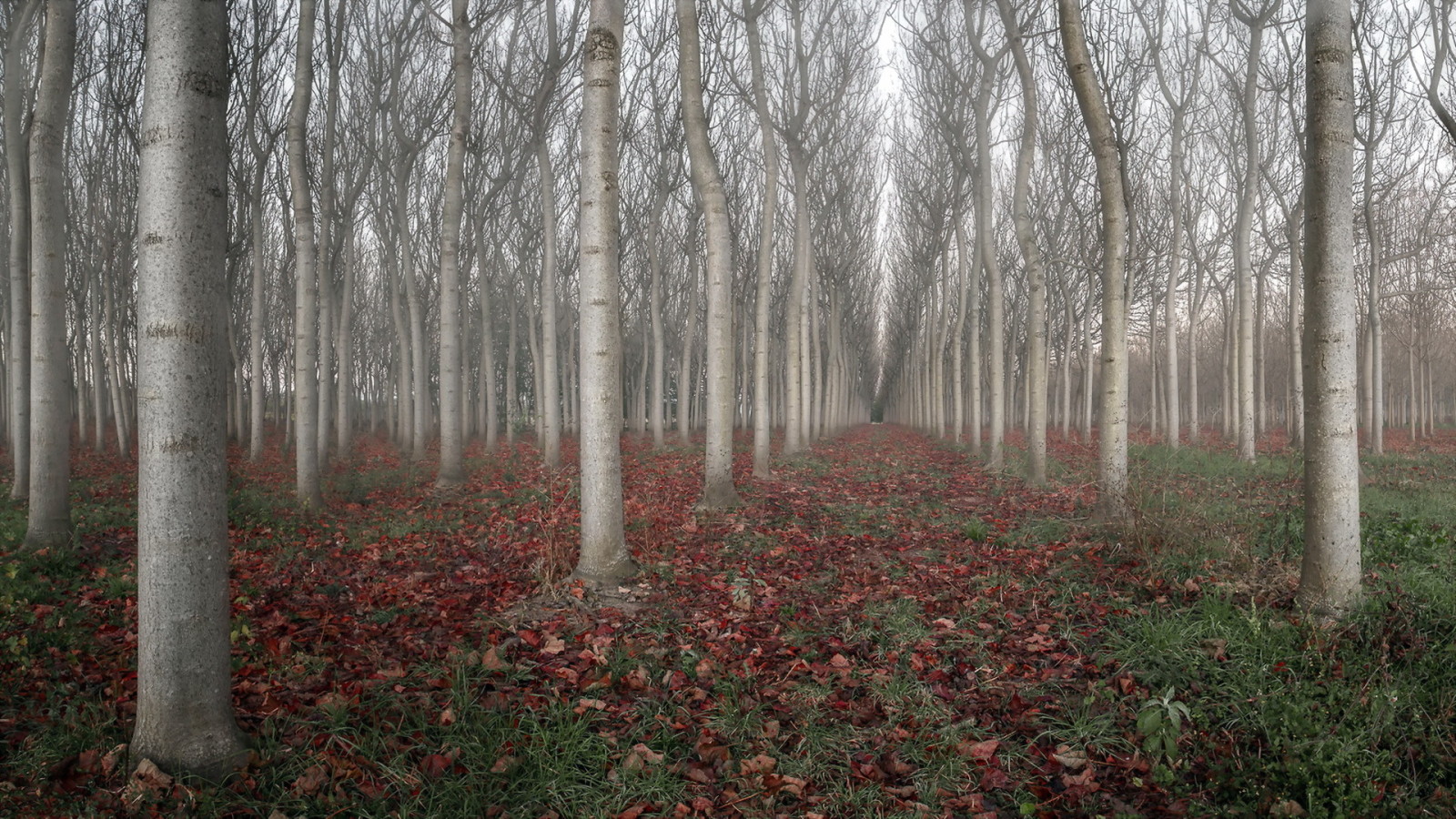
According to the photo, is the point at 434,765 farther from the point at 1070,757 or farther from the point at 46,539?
the point at 46,539

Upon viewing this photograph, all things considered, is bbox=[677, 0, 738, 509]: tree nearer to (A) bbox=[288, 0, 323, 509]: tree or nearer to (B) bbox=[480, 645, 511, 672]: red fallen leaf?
(B) bbox=[480, 645, 511, 672]: red fallen leaf

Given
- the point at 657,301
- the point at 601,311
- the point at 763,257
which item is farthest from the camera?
the point at 657,301

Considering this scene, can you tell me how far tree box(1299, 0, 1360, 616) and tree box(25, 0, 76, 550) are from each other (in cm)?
903

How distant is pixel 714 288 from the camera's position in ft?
27.1

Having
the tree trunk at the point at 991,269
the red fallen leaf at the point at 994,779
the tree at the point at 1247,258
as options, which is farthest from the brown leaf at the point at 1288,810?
the tree at the point at 1247,258

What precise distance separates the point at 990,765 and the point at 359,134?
50.3ft

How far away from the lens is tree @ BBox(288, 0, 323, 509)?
843 centimetres

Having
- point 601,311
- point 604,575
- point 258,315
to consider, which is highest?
point 258,315

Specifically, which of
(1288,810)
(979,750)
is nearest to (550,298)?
(979,750)

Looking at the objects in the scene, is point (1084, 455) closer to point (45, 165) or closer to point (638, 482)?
point (638, 482)

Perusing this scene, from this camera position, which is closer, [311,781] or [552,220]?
[311,781]

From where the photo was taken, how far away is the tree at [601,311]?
504cm

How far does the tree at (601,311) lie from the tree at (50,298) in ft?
15.4

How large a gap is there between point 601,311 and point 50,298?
5244mm
